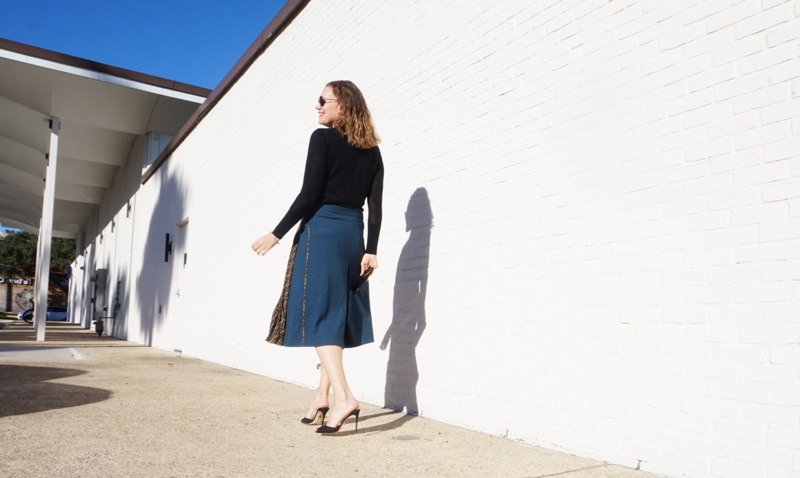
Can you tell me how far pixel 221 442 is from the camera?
10.5ft

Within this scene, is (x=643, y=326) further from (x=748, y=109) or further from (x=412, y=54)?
(x=412, y=54)

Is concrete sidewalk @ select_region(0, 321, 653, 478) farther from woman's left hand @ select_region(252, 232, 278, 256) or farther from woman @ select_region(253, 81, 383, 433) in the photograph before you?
woman's left hand @ select_region(252, 232, 278, 256)

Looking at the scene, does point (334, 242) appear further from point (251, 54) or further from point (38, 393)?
point (251, 54)

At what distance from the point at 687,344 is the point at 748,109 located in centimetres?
88

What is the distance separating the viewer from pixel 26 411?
380cm

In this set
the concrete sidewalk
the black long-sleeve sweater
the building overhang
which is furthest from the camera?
the building overhang

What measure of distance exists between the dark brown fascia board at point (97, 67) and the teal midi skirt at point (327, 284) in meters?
10.2

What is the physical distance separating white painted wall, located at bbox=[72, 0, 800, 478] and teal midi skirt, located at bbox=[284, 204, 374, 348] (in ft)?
2.33

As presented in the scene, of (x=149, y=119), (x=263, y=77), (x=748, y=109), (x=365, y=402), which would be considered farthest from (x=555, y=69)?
(x=149, y=119)

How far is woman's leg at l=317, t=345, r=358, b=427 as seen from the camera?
3.34 metres

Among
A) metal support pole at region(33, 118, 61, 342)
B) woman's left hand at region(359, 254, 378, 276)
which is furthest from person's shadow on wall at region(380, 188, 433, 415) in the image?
metal support pole at region(33, 118, 61, 342)

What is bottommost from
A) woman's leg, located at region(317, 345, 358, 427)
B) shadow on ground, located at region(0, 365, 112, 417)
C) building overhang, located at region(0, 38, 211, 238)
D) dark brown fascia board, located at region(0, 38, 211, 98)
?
shadow on ground, located at region(0, 365, 112, 417)

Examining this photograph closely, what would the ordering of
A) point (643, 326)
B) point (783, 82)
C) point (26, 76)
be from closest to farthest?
point (783, 82) → point (643, 326) → point (26, 76)

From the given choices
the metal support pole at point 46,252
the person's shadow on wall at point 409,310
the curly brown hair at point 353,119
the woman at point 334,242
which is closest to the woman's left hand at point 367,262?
the woman at point 334,242
